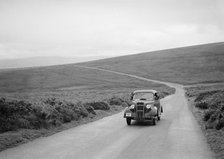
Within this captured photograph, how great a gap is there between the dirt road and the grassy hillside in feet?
252

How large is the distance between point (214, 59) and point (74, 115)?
109 metres

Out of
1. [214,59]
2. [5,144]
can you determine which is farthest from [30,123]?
[214,59]

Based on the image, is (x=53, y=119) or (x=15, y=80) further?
(x=15, y=80)

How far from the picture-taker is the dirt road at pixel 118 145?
10.5m

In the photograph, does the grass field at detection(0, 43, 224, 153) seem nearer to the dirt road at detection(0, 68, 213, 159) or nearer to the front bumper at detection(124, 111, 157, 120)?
the front bumper at detection(124, 111, 157, 120)

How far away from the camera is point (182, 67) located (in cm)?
11506

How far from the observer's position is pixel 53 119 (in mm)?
17453

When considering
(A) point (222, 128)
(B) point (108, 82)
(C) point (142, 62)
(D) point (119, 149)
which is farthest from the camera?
(C) point (142, 62)

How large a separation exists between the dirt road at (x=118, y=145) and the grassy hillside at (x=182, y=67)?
252 feet

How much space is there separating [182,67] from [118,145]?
350ft

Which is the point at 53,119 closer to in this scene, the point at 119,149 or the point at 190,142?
the point at 119,149

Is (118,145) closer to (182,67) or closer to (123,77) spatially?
(123,77)

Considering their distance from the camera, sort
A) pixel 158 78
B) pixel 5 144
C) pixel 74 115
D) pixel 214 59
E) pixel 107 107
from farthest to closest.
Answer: pixel 214 59 < pixel 158 78 < pixel 107 107 < pixel 74 115 < pixel 5 144

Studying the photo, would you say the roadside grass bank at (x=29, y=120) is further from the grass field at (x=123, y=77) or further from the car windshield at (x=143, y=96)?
the grass field at (x=123, y=77)
